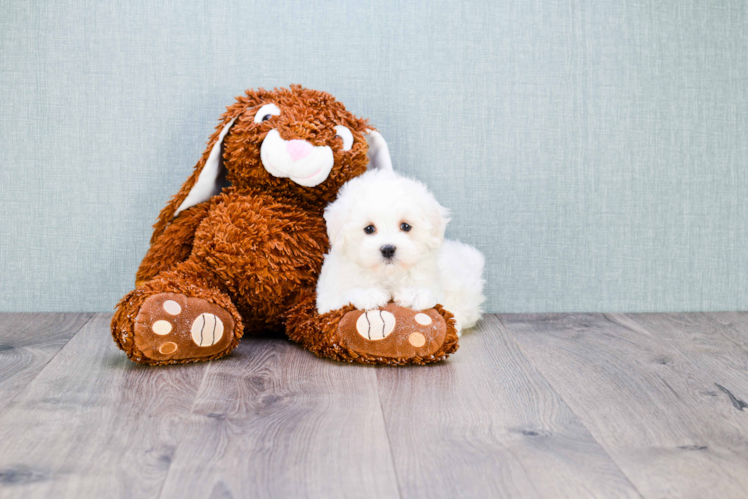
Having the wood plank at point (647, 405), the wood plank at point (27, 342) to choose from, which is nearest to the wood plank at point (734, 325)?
the wood plank at point (647, 405)

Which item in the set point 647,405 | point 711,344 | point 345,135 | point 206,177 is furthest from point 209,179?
point 711,344

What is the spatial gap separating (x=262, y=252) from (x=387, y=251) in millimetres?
290

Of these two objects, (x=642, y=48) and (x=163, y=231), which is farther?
(x=642, y=48)

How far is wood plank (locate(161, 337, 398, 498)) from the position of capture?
29.5 inches

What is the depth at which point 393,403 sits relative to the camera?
1010 millimetres

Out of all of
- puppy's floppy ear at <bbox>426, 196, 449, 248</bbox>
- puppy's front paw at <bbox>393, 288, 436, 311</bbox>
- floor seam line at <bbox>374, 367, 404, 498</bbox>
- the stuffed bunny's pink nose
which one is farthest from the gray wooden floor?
the stuffed bunny's pink nose

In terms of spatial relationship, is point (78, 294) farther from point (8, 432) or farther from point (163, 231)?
point (8, 432)

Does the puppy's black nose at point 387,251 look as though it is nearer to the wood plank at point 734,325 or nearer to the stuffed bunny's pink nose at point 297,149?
the stuffed bunny's pink nose at point 297,149

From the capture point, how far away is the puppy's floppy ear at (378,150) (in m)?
1.44

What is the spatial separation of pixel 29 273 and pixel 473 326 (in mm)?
1078

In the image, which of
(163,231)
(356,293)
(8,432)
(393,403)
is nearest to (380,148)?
(356,293)

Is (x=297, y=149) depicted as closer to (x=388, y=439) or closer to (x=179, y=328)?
(x=179, y=328)

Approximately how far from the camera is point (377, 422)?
0.93 meters

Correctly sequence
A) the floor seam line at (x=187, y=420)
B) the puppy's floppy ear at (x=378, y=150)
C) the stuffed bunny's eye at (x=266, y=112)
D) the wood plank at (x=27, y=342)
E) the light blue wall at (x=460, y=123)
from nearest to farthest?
the floor seam line at (x=187, y=420) < the wood plank at (x=27, y=342) < the stuffed bunny's eye at (x=266, y=112) < the puppy's floppy ear at (x=378, y=150) < the light blue wall at (x=460, y=123)
